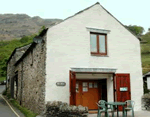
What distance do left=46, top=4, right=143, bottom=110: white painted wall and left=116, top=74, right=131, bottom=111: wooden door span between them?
41 centimetres

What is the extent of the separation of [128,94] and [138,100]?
0.95m

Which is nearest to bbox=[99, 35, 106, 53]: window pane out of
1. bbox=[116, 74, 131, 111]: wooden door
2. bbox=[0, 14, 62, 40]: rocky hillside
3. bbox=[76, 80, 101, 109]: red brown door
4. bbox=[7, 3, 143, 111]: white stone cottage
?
bbox=[7, 3, 143, 111]: white stone cottage

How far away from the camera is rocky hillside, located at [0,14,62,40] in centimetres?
12712

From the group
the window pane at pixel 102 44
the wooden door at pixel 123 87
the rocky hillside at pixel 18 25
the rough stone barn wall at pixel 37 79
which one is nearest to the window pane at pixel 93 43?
the window pane at pixel 102 44

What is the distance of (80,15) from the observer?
446 inches

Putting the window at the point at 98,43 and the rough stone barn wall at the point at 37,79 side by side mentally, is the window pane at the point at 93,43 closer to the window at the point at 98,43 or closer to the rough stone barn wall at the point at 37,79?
the window at the point at 98,43

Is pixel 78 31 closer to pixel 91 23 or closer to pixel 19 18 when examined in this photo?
pixel 91 23

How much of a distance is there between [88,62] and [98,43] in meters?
1.33

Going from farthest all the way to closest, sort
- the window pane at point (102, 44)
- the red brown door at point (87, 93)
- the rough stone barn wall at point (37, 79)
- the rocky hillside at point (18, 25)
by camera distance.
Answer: the rocky hillside at point (18, 25)
the red brown door at point (87, 93)
the window pane at point (102, 44)
the rough stone barn wall at point (37, 79)

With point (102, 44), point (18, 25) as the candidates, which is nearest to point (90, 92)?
point (102, 44)

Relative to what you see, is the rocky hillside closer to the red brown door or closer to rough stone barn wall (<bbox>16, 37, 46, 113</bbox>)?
rough stone barn wall (<bbox>16, 37, 46, 113</bbox>)

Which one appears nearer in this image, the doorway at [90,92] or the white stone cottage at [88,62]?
the white stone cottage at [88,62]

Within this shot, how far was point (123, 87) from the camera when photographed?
11.4 metres

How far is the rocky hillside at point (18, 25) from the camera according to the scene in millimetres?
127125
